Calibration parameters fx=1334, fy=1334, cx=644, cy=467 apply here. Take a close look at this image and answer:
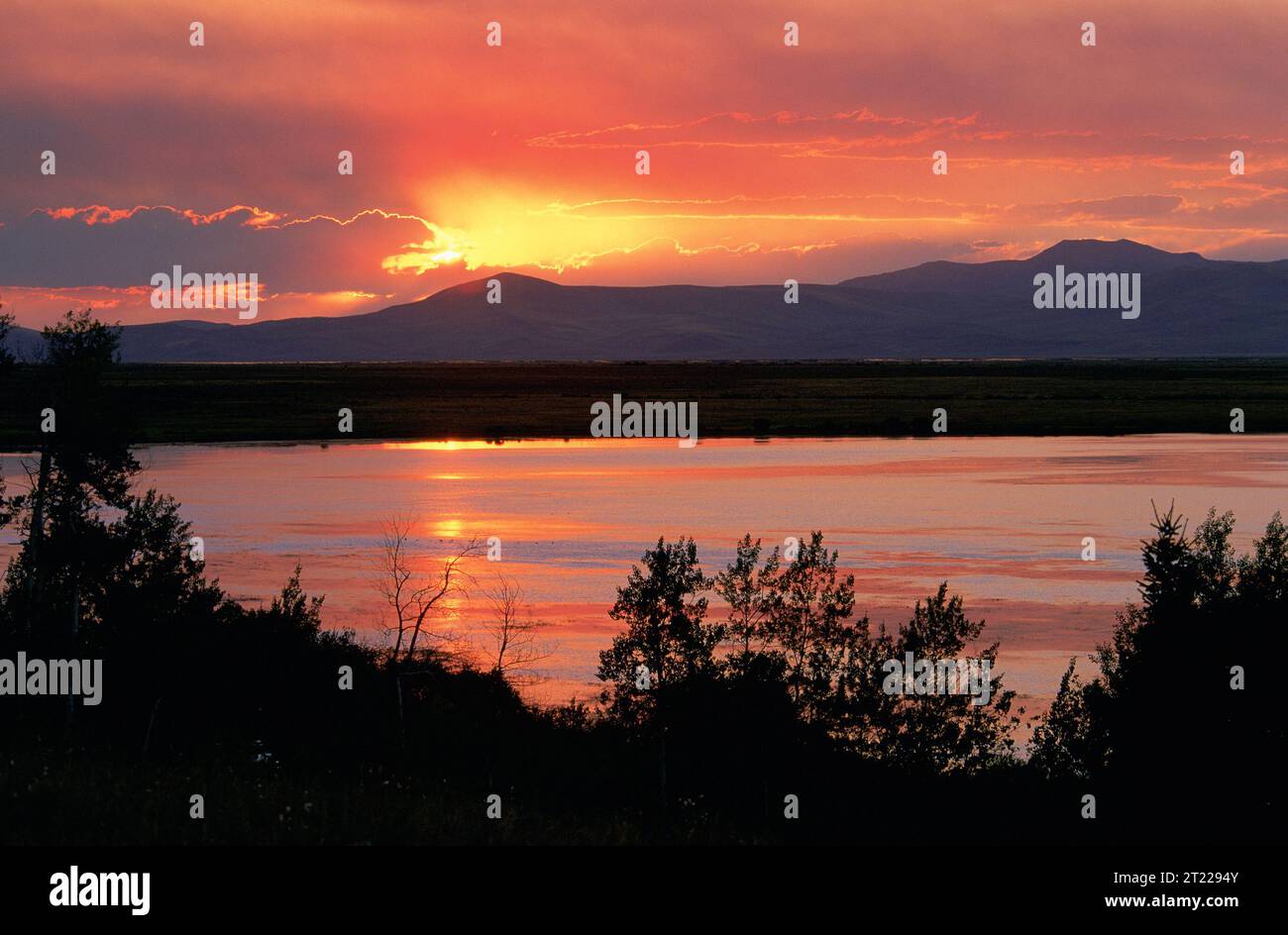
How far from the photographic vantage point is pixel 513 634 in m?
39.8

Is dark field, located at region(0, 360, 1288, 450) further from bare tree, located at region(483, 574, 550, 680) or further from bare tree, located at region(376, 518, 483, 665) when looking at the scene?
bare tree, located at region(483, 574, 550, 680)

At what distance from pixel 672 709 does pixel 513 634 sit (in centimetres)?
990

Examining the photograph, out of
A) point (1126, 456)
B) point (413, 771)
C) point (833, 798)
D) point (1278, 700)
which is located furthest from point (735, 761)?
point (1126, 456)

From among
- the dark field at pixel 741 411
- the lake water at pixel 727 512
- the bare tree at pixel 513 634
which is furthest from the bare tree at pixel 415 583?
the dark field at pixel 741 411

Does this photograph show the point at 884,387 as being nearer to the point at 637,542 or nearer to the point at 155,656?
the point at 637,542

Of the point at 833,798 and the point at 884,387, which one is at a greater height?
the point at 884,387

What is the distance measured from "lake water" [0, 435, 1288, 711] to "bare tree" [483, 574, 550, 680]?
1.81ft

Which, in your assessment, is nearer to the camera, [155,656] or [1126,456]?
[155,656]

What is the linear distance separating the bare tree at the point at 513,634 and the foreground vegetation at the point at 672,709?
1630 mm

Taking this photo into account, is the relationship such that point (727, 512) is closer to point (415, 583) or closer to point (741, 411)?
point (415, 583)

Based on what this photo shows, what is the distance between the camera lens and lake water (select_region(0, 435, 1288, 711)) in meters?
43.6

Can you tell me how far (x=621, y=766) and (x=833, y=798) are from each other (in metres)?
4.87

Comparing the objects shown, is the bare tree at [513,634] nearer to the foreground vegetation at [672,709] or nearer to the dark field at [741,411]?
the foreground vegetation at [672,709]

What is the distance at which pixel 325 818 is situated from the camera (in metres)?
15.2
